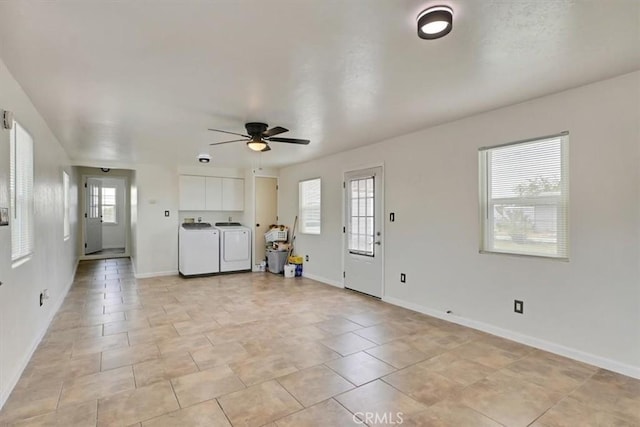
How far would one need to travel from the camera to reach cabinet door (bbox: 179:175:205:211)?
697cm

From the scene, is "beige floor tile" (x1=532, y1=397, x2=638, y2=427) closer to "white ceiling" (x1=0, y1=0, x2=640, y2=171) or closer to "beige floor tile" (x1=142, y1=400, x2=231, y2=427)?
"beige floor tile" (x1=142, y1=400, x2=231, y2=427)

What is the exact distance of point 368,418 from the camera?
81.3 inches

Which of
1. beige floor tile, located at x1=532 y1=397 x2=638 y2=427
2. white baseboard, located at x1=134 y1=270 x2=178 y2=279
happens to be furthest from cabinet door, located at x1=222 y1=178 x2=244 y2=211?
beige floor tile, located at x1=532 y1=397 x2=638 y2=427

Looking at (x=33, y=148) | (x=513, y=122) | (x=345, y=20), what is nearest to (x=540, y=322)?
(x=513, y=122)

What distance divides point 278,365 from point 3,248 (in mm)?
2116

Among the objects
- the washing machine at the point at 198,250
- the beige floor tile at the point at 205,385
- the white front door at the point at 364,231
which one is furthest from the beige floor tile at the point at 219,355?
the washing machine at the point at 198,250

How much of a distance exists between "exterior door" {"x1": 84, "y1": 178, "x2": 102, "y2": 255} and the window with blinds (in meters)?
9.69

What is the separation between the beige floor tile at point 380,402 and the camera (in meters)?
2.13

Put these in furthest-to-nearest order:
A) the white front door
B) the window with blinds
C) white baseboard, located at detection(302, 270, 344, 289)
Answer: white baseboard, located at detection(302, 270, 344, 289) → the white front door → the window with blinds

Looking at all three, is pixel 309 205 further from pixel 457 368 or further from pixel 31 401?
pixel 31 401

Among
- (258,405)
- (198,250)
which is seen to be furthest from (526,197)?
(198,250)

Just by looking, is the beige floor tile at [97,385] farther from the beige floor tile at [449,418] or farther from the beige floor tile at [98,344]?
the beige floor tile at [449,418]

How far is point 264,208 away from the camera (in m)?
7.50
